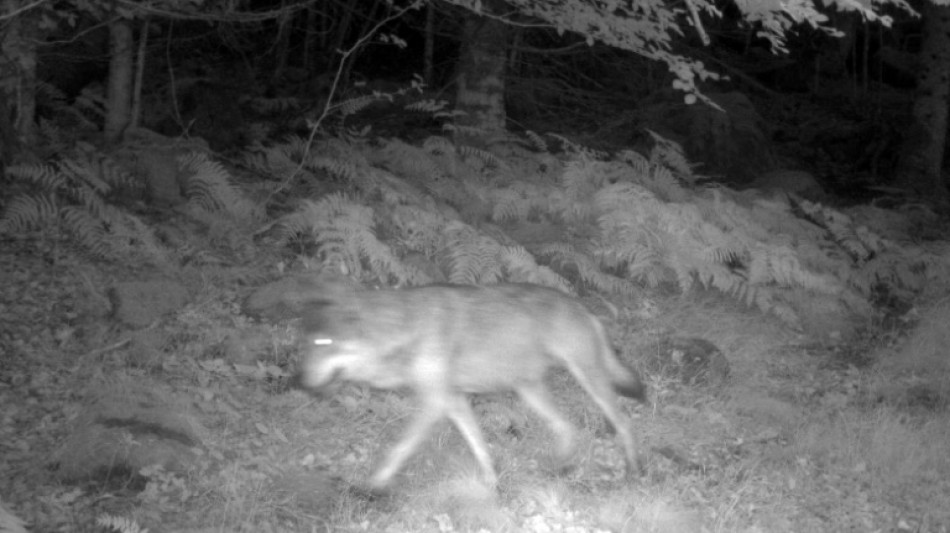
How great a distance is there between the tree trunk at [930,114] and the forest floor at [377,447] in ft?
25.6

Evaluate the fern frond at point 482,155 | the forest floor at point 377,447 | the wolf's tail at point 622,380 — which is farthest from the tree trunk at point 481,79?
the wolf's tail at point 622,380

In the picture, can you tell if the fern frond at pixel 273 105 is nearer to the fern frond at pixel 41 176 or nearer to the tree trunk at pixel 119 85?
the tree trunk at pixel 119 85

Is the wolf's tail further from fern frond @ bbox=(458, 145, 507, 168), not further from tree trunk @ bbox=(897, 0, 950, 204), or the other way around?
tree trunk @ bbox=(897, 0, 950, 204)

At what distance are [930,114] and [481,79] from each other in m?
7.46

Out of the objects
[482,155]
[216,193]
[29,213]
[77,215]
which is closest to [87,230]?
[77,215]

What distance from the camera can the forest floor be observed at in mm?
4867

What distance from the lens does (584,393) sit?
6680 mm

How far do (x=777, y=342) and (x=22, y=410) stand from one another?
251 inches

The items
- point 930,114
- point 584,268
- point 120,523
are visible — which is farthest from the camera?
point 930,114

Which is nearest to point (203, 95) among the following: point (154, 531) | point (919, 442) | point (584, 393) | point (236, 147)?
point (236, 147)

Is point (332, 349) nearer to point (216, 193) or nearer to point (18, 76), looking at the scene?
point (216, 193)

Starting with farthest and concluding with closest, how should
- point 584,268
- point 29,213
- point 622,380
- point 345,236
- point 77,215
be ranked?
point 584,268, point 345,236, point 77,215, point 29,213, point 622,380

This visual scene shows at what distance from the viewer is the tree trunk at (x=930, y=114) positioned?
13797 mm

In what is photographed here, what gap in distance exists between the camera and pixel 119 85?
9.88 metres
